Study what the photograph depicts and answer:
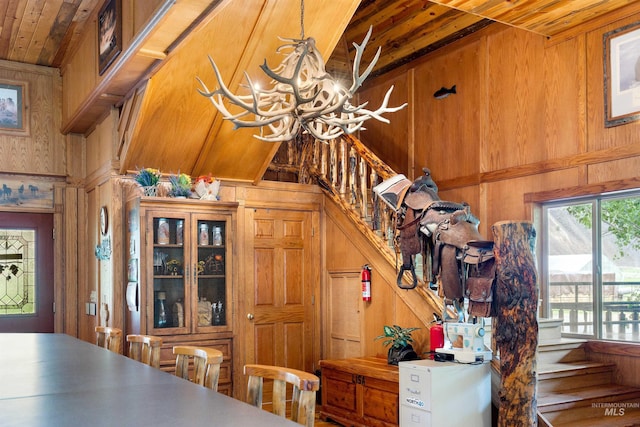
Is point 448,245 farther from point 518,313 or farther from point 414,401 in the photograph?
point 414,401

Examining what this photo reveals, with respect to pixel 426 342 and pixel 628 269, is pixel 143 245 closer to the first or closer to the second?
pixel 426 342

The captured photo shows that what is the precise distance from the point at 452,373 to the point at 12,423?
3.37 meters

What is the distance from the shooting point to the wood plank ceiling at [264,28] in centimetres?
532

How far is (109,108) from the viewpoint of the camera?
20.6 ft

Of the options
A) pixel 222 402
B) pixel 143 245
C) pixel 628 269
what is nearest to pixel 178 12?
pixel 143 245

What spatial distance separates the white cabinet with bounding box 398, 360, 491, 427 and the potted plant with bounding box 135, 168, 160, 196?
2887 mm

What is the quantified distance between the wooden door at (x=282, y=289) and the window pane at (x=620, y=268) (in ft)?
10.1

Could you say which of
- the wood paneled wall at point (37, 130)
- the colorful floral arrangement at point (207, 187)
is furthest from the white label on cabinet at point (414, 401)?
the wood paneled wall at point (37, 130)

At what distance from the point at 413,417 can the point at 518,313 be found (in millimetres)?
1185

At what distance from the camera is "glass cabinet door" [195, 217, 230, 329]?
6.09 m

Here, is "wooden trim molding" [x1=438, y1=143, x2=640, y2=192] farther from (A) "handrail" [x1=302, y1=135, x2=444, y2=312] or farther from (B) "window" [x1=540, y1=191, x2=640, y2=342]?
(A) "handrail" [x1=302, y1=135, x2=444, y2=312]

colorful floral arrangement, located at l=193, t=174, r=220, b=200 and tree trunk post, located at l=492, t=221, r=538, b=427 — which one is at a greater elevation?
colorful floral arrangement, located at l=193, t=174, r=220, b=200

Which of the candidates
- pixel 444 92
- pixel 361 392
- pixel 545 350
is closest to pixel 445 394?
pixel 361 392

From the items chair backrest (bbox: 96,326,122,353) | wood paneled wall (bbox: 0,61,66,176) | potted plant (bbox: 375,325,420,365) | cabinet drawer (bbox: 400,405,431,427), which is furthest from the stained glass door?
cabinet drawer (bbox: 400,405,431,427)
